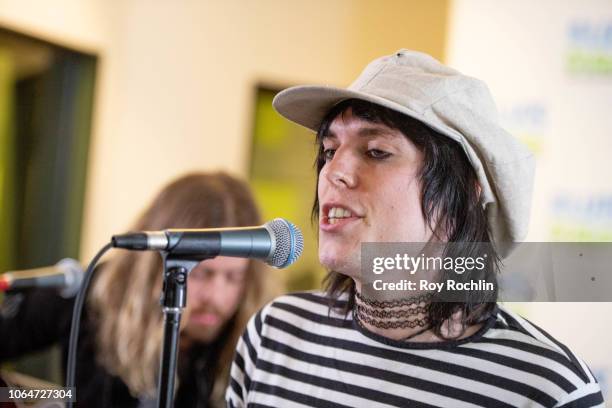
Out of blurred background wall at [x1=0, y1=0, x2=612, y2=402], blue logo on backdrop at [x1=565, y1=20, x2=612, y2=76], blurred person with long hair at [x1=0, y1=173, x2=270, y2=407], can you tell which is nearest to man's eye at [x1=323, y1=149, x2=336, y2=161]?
blurred person with long hair at [x1=0, y1=173, x2=270, y2=407]

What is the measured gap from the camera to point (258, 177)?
4574 millimetres

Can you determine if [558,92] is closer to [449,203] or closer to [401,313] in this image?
[449,203]

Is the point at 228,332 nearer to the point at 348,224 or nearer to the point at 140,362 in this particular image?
the point at 140,362

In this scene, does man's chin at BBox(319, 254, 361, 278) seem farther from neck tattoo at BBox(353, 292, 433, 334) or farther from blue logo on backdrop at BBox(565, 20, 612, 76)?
blue logo on backdrop at BBox(565, 20, 612, 76)

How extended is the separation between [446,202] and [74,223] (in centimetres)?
312

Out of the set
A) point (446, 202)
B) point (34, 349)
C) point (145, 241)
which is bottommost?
point (34, 349)

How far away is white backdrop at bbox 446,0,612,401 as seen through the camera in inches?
97.2

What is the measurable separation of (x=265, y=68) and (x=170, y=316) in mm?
3369

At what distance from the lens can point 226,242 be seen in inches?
45.9

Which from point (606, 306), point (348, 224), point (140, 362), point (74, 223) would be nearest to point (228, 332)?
point (140, 362)

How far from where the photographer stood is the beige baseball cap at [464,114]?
1252 millimetres

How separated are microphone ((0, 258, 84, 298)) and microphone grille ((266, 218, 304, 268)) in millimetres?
850

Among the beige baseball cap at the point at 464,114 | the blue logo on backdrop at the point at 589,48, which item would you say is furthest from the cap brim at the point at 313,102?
the blue logo on backdrop at the point at 589,48

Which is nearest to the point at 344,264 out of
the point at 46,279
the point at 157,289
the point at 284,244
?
the point at 284,244
